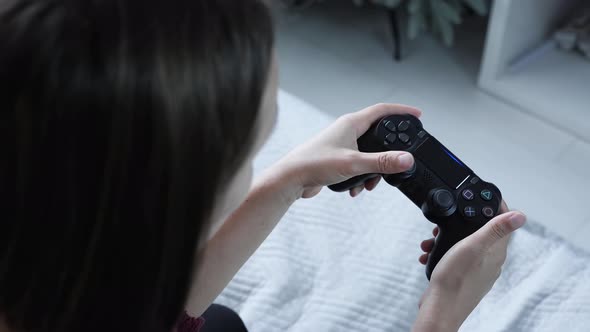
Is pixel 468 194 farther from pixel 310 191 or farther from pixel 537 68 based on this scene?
pixel 537 68

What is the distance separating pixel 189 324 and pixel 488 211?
0.31m

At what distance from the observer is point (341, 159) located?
690 millimetres

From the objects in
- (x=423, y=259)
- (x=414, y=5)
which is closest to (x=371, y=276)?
(x=423, y=259)

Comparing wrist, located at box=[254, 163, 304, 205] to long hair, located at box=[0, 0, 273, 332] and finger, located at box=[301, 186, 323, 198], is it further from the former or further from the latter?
long hair, located at box=[0, 0, 273, 332]

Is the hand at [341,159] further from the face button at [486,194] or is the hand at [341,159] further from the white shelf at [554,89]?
the white shelf at [554,89]

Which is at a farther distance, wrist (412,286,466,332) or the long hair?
wrist (412,286,466,332)

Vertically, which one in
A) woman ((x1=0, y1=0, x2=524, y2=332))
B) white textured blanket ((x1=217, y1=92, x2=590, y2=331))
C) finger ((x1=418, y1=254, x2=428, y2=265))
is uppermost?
woman ((x1=0, y1=0, x2=524, y2=332))

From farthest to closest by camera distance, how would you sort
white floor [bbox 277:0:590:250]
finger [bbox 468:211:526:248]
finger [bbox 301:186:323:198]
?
white floor [bbox 277:0:590:250]
finger [bbox 301:186:323:198]
finger [bbox 468:211:526:248]

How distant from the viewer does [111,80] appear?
38 cm

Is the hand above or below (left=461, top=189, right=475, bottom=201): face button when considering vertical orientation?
above

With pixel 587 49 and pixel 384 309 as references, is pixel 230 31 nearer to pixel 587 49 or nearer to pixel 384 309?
pixel 384 309

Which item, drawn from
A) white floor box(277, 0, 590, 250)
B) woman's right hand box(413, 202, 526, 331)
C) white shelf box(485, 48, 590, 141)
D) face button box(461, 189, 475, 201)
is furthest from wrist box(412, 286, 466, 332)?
white shelf box(485, 48, 590, 141)

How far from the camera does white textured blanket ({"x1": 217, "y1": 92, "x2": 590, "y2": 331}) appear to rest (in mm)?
786

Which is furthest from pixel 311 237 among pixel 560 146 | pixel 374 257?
pixel 560 146
